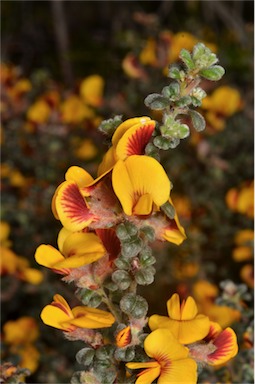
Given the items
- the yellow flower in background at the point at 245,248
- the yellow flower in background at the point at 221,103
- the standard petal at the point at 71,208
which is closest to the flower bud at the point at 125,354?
the standard petal at the point at 71,208

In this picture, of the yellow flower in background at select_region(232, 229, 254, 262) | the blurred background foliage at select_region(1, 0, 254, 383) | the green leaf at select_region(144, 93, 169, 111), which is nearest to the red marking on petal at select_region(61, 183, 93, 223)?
the green leaf at select_region(144, 93, 169, 111)

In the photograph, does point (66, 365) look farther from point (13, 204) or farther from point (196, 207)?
point (196, 207)

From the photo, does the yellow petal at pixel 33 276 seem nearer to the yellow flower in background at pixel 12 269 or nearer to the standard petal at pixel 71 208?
the yellow flower in background at pixel 12 269

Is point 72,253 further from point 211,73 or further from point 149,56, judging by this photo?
point 149,56

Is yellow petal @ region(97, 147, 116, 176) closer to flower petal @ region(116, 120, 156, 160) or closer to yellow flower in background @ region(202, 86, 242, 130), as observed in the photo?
flower petal @ region(116, 120, 156, 160)

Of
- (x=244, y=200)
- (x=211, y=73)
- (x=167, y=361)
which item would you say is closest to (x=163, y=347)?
(x=167, y=361)

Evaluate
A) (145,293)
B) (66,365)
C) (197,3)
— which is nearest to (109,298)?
(66,365)
